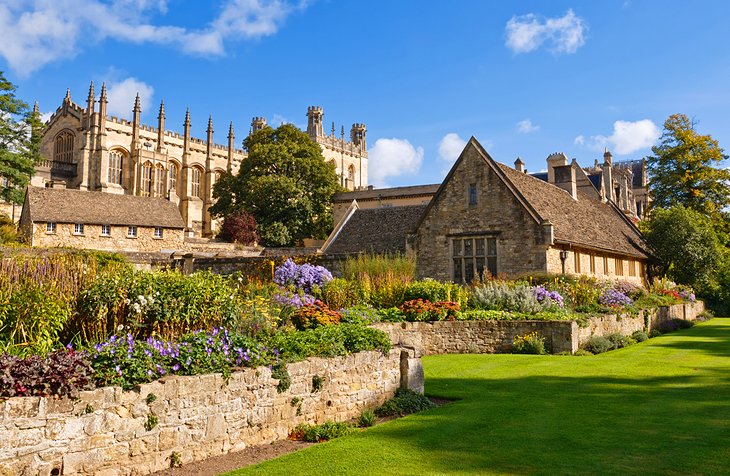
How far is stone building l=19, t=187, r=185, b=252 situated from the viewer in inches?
1523

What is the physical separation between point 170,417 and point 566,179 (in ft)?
105

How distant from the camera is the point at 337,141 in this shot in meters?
107

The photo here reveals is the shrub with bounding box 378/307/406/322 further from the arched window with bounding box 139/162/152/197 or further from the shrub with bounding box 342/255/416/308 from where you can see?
the arched window with bounding box 139/162/152/197

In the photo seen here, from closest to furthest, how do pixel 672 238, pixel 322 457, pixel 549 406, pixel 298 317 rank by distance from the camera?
pixel 322 457 < pixel 549 406 < pixel 298 317 < pixel 672 238

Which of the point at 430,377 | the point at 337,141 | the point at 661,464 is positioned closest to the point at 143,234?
the point at 430,377

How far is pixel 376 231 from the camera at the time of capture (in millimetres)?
31891

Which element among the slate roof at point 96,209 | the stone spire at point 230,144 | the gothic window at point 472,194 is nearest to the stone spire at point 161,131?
the stone spire at point 230,144

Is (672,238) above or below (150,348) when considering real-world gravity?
above

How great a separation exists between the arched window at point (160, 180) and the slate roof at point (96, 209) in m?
31.0

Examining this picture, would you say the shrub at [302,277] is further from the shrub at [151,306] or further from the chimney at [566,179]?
the chimney at [566,179]

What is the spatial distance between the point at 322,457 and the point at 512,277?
58.6ft

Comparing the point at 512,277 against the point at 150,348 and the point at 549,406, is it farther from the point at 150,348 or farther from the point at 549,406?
the point at 150,348

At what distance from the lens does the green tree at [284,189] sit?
49.8m

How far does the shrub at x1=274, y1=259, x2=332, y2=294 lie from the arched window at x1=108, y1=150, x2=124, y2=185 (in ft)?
196
